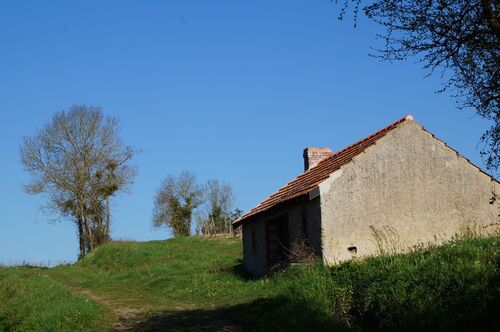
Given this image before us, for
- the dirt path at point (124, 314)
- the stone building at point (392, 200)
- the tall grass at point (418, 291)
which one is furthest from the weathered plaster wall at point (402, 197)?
the dirt path at point (124, 314)

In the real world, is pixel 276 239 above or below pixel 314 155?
below

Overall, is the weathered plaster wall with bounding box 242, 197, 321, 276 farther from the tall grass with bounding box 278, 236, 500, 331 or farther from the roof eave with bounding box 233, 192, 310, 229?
the tall grass with bounding box 278, 236, 500, 331

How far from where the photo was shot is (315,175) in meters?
19.5

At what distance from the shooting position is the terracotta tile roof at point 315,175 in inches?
685

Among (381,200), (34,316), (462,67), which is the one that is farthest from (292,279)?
(462,67)

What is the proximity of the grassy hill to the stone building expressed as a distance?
1.84m

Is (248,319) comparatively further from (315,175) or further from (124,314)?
(315,175)

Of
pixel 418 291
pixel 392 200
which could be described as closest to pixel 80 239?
pixel 392 200

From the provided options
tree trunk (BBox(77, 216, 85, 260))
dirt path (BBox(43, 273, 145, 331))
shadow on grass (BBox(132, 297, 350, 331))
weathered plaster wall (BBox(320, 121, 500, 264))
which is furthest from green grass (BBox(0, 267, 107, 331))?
tree trunk (BBox(77, 216, 85, 260))

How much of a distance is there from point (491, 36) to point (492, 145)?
166cm

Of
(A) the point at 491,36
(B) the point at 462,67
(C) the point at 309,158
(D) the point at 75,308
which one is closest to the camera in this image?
(A) the point at 491,36

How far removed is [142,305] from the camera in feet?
51.4

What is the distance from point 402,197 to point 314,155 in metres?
6.41

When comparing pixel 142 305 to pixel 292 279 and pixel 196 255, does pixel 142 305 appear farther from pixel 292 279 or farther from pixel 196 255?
pixel 196 255
